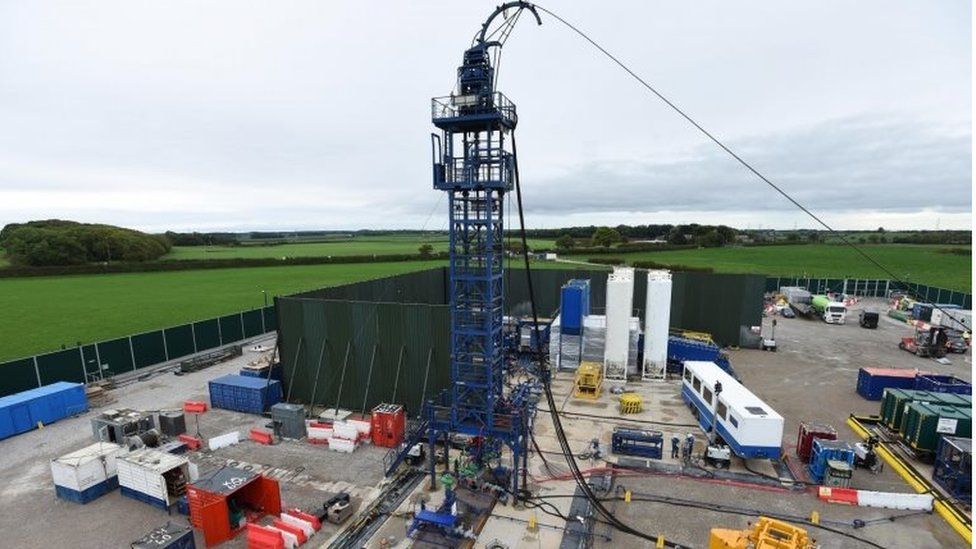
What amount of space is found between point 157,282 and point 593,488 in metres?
86.0

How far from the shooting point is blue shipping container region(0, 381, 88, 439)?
→ 22672 millimetres

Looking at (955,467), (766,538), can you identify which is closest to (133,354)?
(766,538)

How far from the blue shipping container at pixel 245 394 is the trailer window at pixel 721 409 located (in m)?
23.5

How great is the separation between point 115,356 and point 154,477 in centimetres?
1989

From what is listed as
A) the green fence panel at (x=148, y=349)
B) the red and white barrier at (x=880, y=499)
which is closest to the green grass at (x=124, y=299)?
the green fence panel at (x=148, y=349)

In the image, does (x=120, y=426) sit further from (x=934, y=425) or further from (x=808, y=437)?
(x=934, y=425)

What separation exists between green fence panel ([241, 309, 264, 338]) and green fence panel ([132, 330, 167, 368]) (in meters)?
7.24

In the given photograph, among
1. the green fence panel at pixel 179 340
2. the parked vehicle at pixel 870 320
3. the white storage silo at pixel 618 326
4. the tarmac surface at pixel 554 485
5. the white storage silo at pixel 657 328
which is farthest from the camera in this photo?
the parked vehicle at pixel 870 320

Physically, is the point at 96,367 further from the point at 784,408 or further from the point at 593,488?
the point at 784,408

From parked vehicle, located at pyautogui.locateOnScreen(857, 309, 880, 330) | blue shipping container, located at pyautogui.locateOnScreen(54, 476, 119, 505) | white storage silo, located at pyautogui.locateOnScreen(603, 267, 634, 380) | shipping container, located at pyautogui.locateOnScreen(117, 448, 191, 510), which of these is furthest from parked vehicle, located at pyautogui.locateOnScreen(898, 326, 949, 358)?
blue shipping container, located at pyautogui.locateOnScreen(54, 476, 119, 505)

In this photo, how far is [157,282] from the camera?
254 ft

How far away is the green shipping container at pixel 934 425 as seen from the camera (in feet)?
62.6

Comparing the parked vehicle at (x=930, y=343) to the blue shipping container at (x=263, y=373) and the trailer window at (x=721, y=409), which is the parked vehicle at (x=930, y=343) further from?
the blue shipping container at (x=263, y=373)

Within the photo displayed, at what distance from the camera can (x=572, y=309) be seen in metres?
30.8
